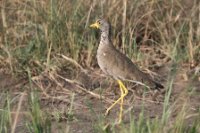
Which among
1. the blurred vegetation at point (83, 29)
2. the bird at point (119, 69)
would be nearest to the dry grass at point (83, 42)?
the blurred vegetation at point (83, 29)

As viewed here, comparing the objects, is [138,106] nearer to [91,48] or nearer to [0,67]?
[91,48]

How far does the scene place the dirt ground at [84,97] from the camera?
19.5ft

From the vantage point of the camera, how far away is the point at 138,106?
646cm

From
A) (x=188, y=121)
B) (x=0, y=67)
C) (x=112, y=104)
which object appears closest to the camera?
(x=188, y=121)

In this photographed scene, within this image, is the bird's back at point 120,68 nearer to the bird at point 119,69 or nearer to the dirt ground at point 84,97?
the bird at point 119,69

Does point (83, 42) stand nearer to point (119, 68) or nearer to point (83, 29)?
point (83, 29)

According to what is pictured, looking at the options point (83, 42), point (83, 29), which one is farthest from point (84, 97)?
point (83, 29)

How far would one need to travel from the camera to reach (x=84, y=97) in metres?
6.64

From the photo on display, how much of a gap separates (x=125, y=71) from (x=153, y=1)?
187cm

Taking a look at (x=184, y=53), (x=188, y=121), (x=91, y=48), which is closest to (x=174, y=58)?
(x=184, y=53)

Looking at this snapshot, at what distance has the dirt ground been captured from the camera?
595 cm

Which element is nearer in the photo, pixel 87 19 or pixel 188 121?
pixel 188 121

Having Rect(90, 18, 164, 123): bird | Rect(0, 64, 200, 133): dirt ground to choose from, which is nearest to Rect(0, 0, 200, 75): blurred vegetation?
Rect(0, 64, 200, 133): dirt ground

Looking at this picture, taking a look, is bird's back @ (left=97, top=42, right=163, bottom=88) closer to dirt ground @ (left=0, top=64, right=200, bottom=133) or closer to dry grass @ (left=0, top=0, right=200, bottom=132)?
dirt ground @ (left=0, top=64, right=200, bottom=133)
